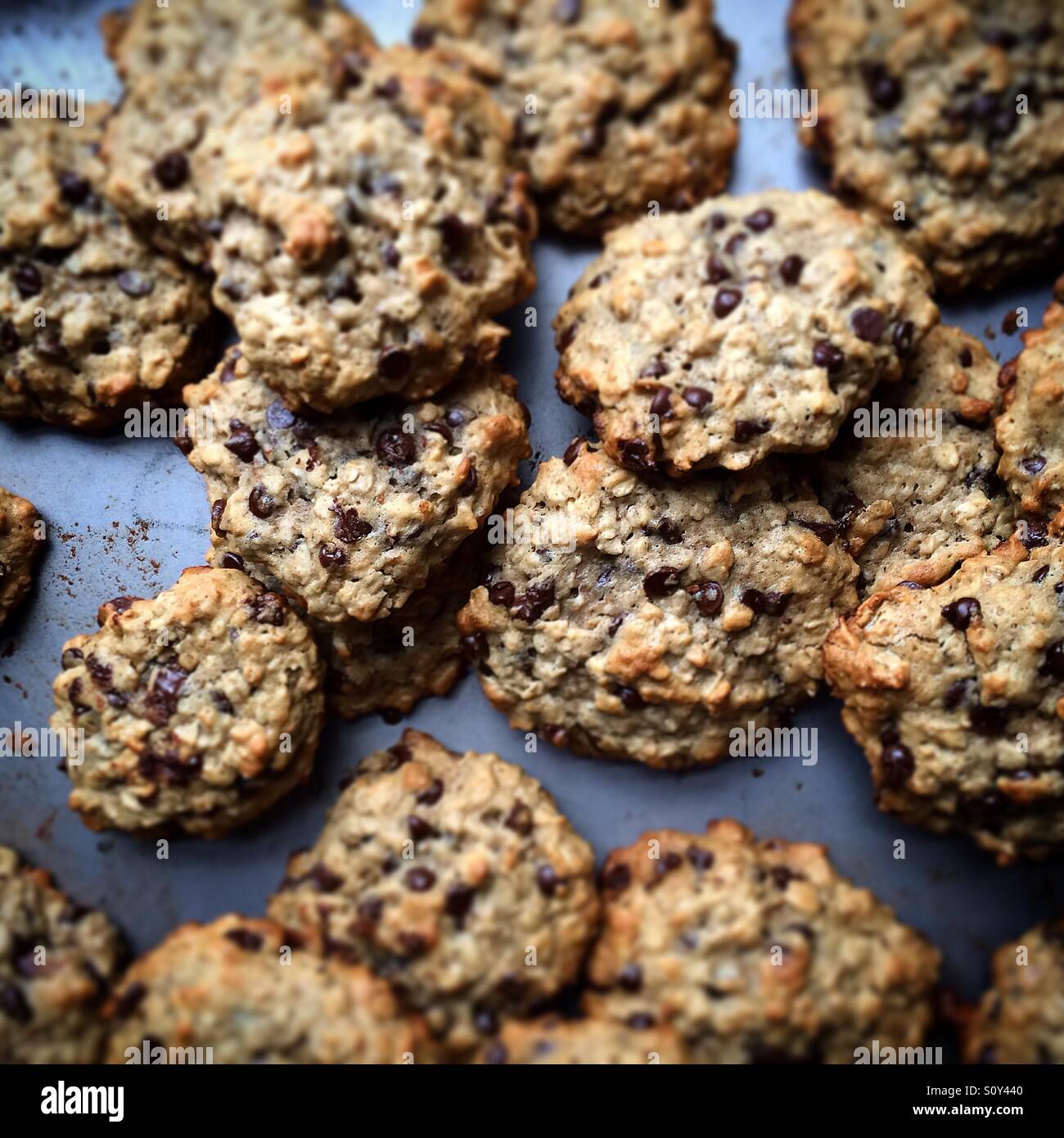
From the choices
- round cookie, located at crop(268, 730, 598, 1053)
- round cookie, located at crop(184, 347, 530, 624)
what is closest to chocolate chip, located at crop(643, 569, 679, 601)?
round cookie, located at crop(184, 347, 530, 624)

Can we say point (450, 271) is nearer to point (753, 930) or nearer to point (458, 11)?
point (458, 11)

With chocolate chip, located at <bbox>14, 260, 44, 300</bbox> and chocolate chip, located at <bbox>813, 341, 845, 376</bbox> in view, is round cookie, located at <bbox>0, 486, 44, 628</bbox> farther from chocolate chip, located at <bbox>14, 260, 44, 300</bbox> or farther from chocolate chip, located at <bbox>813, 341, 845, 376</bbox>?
chocolate chip, located at <bbox>813, 341, 845, 376</bbox>

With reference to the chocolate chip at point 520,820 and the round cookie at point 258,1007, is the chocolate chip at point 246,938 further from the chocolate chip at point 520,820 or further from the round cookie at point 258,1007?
the chocolate chip at point 520,820

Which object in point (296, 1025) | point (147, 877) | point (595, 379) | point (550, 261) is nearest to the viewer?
point (296, 1025)

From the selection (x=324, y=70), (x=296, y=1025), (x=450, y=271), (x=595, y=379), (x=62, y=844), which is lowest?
(x=296, y=1025)

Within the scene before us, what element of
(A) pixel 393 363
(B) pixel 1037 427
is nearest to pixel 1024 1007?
(B) pixel 1037 427

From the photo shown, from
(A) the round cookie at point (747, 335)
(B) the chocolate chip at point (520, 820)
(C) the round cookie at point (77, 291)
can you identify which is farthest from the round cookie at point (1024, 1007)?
(C) the round cookie at point (77, 291)
